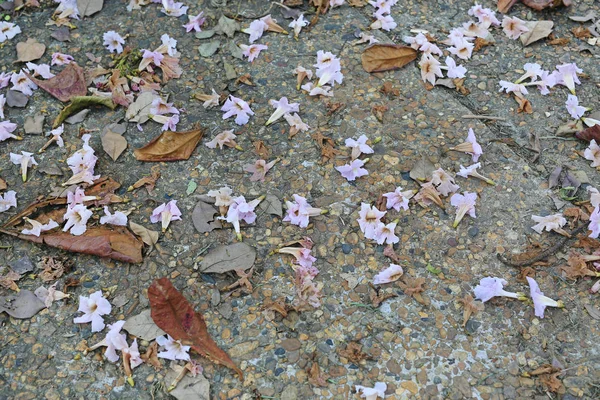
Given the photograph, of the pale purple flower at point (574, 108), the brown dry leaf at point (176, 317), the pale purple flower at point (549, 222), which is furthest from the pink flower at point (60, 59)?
the pale purple flower at point (574, 108)

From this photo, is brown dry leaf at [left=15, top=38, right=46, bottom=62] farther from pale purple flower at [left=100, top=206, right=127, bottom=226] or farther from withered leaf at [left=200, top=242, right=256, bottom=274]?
withered leaf at [left=200, top=242, right=256, bottom=274]

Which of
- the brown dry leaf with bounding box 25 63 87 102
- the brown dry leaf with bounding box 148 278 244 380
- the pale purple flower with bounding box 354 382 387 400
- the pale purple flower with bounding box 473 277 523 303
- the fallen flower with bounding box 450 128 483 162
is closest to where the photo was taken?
the pale purple flower with bounding box 354 382 387 400

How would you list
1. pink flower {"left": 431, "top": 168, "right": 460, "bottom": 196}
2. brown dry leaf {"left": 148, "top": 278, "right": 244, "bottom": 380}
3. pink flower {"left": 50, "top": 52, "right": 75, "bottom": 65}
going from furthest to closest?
1. pink flower {"left": 50, "top": 52, "right": 75, "bottom": 65}
2. pink flower {"left": 431, "top": 168, "right": 460, "bottom": 196}
3. brown dry leaf {"left": 148, "top": 278, "right": 244, "bottom": 380}

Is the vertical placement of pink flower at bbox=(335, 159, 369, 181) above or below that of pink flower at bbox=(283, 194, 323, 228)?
above

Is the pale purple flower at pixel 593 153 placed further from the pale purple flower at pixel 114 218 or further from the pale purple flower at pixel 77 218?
the pale purple flower at pixel 77 218

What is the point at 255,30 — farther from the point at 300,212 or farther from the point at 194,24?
the point at 300,212

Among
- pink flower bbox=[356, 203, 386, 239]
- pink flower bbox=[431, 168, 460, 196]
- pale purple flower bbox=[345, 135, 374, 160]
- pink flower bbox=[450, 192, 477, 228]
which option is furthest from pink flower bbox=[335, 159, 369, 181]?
pink flower bbox=[450, 192, 477, 228]

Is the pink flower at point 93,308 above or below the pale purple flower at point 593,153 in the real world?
below
